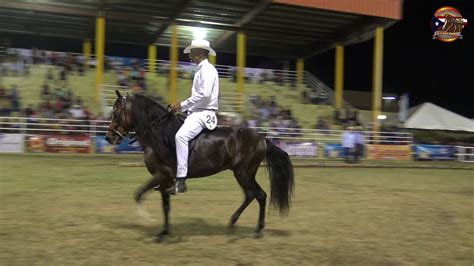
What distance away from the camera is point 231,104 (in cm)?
2800

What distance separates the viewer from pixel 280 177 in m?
6.59

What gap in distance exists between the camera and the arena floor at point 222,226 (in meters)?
5.23

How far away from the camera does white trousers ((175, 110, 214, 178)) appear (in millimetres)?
5848

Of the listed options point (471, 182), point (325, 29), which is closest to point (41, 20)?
point (325, 29)

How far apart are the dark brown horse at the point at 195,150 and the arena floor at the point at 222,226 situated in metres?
0.64

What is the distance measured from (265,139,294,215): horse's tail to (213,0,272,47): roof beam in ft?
64.2

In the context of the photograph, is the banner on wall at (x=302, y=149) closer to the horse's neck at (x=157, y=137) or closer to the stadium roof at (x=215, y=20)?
the stadium roof at (x=215, y=20)

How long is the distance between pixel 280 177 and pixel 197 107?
1.59 meters

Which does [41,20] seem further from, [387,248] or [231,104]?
[387,248]

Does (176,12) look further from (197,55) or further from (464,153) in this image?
(197,55)

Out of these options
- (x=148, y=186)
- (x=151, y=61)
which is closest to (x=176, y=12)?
(x=151, y=61)

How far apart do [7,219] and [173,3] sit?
20.7m

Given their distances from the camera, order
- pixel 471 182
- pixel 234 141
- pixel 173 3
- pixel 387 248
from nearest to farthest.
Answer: pixel 387 248 → pixel 234 141 → pixel 471 182 → pixel 173 3

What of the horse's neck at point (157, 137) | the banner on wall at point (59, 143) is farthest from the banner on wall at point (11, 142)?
the horse's neck at point (157, 137)
